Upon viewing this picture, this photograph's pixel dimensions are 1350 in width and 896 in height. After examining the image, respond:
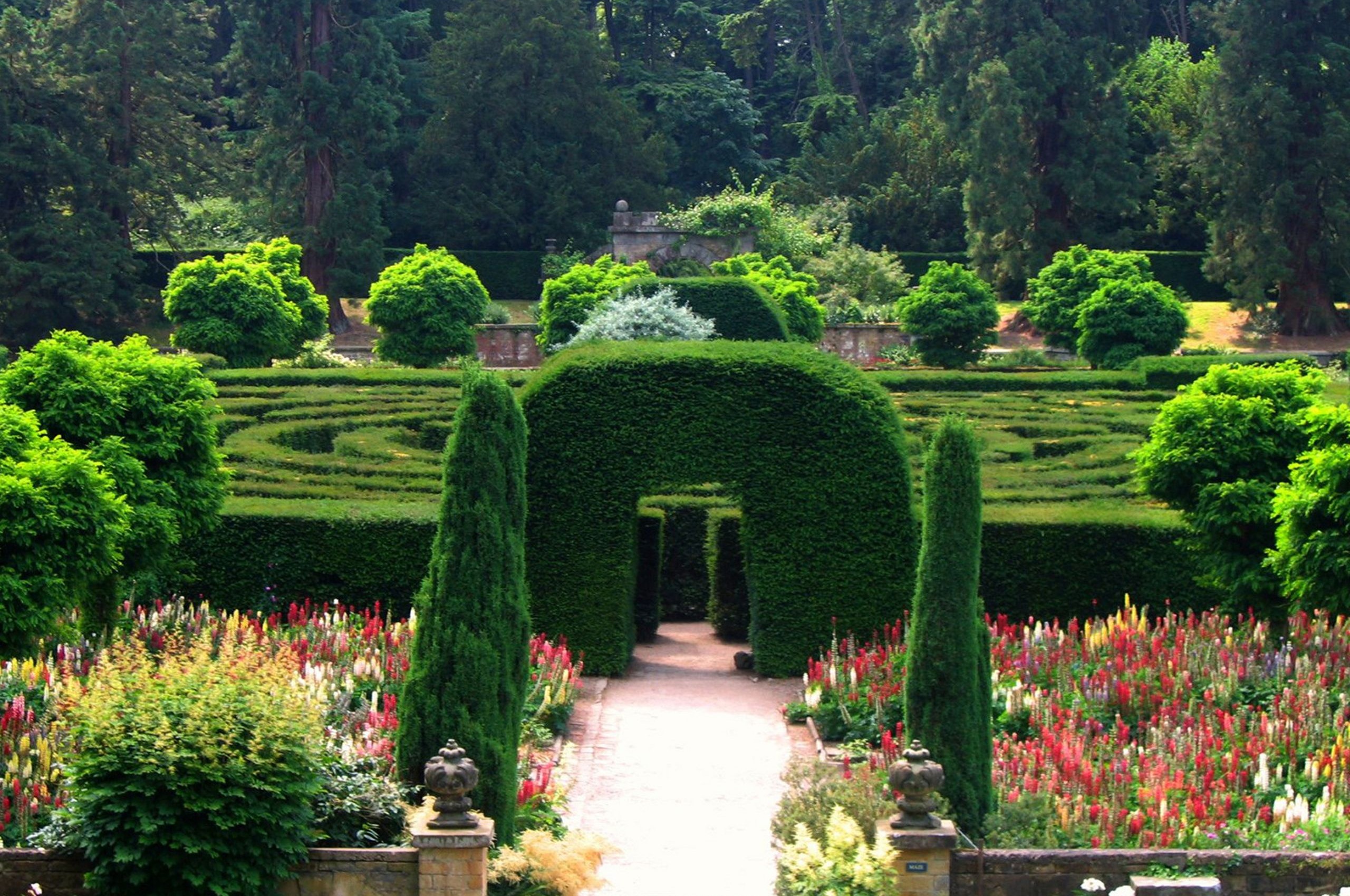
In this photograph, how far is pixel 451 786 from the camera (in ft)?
30.3

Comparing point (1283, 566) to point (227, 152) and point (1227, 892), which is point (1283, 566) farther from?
point (227, 152)

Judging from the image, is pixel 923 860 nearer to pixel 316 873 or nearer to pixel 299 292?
pixel 316 873

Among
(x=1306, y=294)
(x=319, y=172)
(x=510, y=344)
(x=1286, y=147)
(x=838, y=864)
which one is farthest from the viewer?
(x=319, y=172)

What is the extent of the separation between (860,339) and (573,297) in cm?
888

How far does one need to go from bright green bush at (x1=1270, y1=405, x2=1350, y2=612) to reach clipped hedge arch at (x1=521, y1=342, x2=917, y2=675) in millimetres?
3037

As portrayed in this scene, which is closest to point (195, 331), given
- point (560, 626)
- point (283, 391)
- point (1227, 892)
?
point (283, 391)

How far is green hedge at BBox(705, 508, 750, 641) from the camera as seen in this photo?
56.9 ft

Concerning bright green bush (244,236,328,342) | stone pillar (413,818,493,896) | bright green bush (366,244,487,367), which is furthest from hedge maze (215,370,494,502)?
stone pillar (413,818,493,896)

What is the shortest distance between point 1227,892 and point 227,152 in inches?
1722

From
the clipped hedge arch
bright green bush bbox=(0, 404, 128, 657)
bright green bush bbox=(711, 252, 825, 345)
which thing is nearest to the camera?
bright green bush bbox=(0, 404, 128, 657)

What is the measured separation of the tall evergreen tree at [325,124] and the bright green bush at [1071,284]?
17899 millimetres

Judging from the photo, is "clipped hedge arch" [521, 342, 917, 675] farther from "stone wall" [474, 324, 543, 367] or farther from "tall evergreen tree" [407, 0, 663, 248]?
"tall evergreen tree" [407, 0, 663, 248]

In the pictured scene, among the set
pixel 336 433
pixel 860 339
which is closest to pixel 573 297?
pixel 860 339

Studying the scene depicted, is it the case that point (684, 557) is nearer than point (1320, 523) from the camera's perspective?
No
